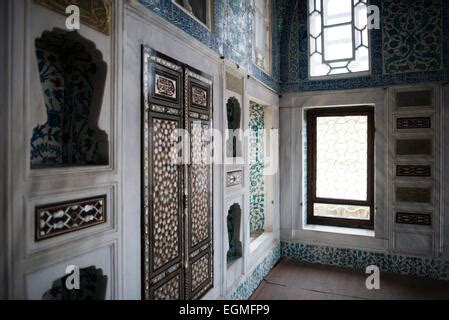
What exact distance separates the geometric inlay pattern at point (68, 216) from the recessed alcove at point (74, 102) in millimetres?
208

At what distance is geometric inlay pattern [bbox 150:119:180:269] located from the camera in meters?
1.87

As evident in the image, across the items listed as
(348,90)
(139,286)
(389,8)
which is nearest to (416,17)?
(389,8)

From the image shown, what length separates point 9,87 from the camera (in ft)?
3.66

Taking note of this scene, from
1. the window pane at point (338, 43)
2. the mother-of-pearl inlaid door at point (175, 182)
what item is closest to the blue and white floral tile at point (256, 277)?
the mother-of-pearl inlaid door at point (175, 182)

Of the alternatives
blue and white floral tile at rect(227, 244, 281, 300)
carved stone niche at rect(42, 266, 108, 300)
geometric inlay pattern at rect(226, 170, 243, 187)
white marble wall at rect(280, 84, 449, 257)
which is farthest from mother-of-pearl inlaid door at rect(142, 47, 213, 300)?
white marble wall at rect(280, 84, 449, 257)

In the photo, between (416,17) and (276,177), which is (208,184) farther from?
(416,17)

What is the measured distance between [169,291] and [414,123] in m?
3.35

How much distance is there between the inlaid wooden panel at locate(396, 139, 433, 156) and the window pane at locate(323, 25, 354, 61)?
49.9 inches

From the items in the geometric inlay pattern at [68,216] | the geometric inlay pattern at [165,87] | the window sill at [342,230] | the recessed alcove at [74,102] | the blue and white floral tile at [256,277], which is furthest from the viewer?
the window sill at [342,230]

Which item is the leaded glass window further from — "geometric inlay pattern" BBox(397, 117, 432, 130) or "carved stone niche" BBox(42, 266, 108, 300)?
"carved stone niche" BBox(42, 266, 108, 300)

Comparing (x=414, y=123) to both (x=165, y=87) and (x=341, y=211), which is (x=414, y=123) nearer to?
(x=341, y=211)

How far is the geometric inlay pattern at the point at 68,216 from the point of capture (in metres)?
1.24

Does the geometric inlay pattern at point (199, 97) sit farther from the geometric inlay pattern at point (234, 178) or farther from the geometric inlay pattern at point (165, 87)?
the geometric inlay pattern at point (234, 178)

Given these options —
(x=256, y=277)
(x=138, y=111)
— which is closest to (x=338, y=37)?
(x=256, y=277)
